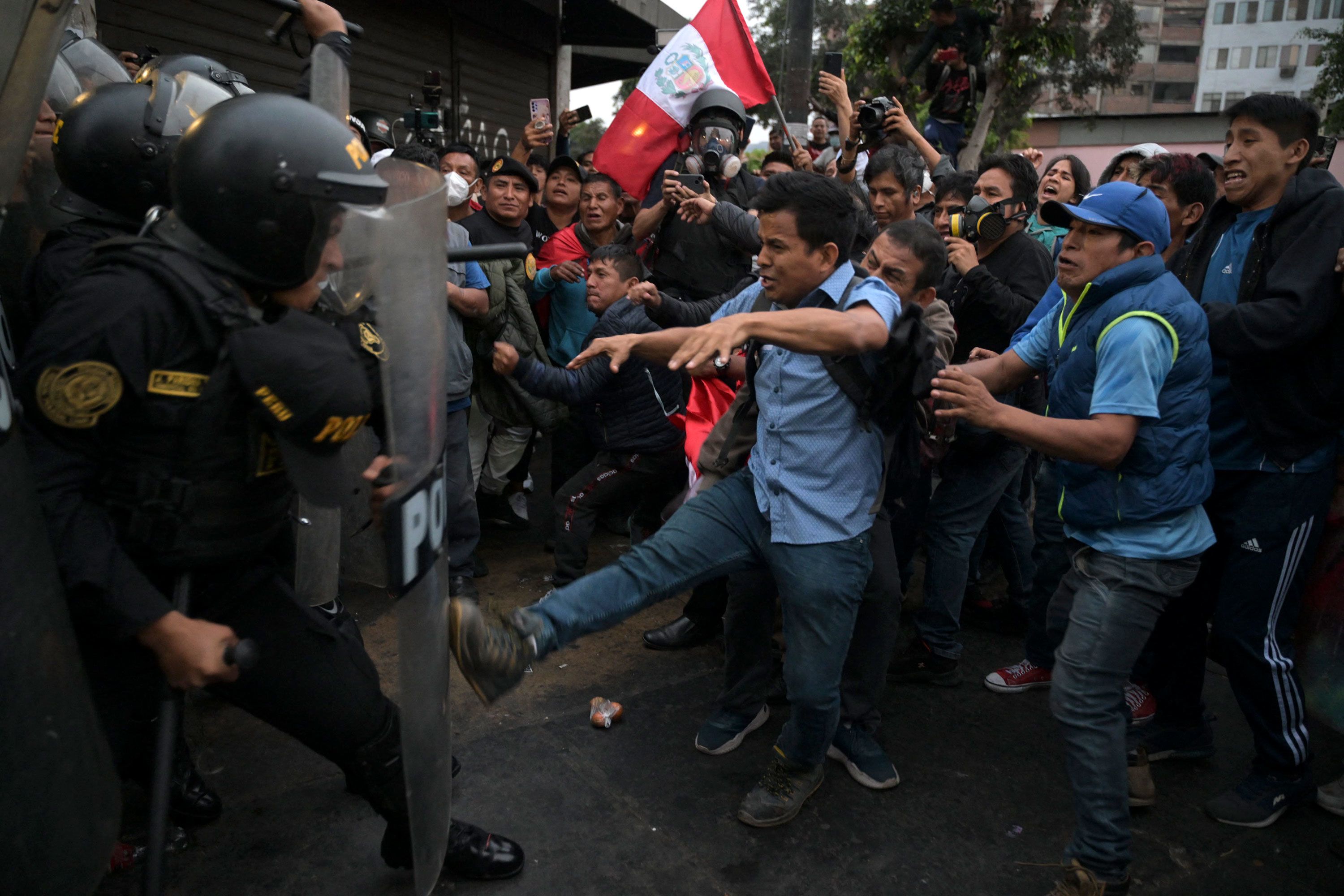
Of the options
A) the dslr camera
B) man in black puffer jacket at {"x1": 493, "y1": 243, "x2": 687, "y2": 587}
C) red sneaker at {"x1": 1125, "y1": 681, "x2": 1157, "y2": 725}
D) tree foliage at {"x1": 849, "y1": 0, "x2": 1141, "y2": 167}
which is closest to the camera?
red sneaker at {"x1": 1125, "y1": 681, "x2": 1157, "y2": 725}

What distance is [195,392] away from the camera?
5.74ft

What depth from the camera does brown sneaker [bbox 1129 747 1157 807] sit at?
2.94m

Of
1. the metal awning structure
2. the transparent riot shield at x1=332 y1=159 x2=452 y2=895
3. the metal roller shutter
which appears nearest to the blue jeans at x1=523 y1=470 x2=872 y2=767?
the transparent riot shield at x1=332 y1=159 x2=452 y2=895

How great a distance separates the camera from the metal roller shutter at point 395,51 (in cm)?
631

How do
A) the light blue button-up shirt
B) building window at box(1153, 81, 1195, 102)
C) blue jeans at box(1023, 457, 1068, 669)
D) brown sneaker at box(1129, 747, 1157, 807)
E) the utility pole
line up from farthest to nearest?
building window at box(1153, 81, 1195, 102), the utility pole, blue jeans at box(1023, 457, 1068, 669), brown sneaker at box(1129, 747, 1157, 807), the light blue button-up shirt

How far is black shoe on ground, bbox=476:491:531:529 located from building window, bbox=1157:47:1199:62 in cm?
8098

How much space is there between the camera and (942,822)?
2865 millimetres

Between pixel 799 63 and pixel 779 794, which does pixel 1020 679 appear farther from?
pixel 799 63

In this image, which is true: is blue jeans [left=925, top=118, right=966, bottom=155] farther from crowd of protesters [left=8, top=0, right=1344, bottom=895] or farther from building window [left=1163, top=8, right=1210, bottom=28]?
building window [left=1163, top=8, right=1210, bottom=28]

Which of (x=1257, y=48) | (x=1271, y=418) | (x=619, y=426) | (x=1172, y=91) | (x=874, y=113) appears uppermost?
(x=1257, y=48)

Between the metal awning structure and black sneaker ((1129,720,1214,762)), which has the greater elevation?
the metal awning structure

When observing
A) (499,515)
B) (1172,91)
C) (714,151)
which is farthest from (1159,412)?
(1172,91)

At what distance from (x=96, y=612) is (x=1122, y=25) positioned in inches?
1408

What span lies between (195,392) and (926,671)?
2995 mm
